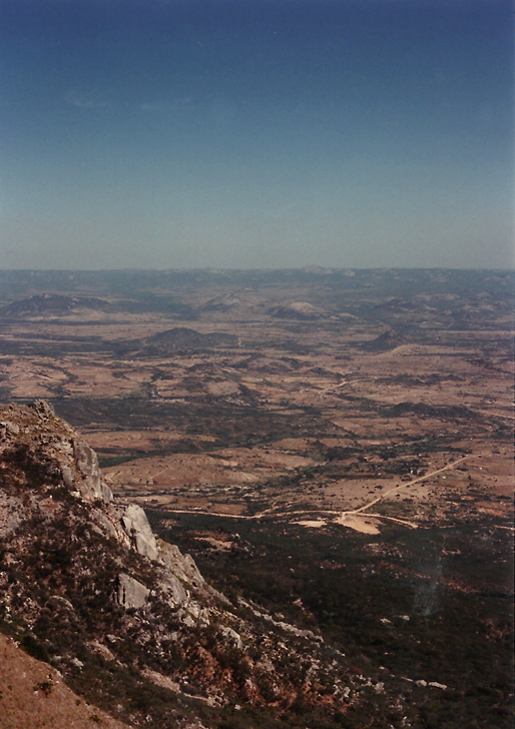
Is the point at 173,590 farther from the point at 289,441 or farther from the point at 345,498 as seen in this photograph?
the point at 289,441

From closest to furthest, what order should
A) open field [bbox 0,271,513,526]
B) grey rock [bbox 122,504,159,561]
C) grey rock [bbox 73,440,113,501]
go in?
grey rock [bbox 73,440,113,501] → grey rock [bbox 122,504,159,561] → open field [bbox 0,271,513,526]

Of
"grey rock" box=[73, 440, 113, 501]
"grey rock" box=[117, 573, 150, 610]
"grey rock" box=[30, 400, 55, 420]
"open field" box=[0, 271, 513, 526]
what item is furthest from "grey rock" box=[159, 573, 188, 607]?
"open field" box=[0, 271, 513, 526]

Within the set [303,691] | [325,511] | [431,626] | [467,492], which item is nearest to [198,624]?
[303,691]

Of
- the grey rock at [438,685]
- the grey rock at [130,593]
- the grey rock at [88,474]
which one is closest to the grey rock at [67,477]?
the grey rock at [88,474]

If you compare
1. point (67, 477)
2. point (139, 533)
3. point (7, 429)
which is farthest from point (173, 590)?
point (7, 429)

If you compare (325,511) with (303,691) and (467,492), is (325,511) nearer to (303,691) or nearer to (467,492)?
(467,492)

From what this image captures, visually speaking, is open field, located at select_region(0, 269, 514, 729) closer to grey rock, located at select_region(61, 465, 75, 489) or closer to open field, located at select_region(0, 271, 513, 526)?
open field, located at select_region(0, 271, 513, 526)
